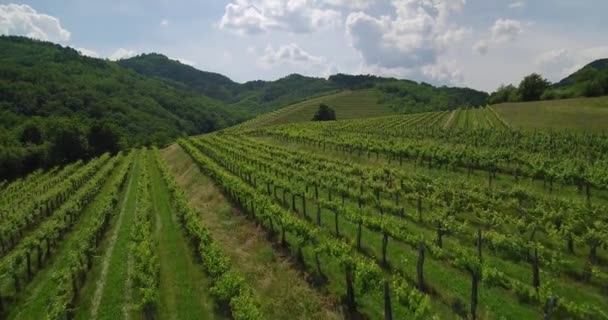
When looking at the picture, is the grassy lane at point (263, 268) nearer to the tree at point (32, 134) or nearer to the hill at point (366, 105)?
the tree at point (32, 134)

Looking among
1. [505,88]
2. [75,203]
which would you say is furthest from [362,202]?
[505,88]

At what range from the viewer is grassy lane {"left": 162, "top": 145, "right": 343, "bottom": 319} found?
17141mm

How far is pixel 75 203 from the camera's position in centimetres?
3544

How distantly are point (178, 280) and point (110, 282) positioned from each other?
398 cm

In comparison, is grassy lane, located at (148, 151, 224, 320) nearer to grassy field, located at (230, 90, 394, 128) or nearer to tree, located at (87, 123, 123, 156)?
tree, located at (87, 123, 123, 156)

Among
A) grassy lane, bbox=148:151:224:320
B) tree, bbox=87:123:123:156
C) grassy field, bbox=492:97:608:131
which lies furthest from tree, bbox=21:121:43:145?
grassy field, bbox=492:97:608:131

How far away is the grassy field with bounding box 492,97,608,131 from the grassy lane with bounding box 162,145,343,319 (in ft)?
174

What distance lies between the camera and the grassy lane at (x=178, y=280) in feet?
59.2

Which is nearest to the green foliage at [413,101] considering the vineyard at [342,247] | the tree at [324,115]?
the tree at [324,115]

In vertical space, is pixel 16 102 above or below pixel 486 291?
above

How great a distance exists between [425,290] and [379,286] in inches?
96.9

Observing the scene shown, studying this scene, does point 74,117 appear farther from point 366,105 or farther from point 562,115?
point 562,115

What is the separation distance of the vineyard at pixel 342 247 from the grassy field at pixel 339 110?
81.1m

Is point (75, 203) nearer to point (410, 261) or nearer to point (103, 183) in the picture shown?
point (103, 183)
